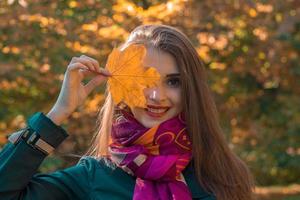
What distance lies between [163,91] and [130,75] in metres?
0.12

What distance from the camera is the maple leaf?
8.18 feet

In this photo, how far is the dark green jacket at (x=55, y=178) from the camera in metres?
2.36

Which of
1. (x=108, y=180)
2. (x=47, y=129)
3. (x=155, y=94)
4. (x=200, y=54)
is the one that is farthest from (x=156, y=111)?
(x=200, y=54)

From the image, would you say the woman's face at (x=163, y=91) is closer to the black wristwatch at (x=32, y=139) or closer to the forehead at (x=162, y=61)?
the forehead at (x=162, y=61)

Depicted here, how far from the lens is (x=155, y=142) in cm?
256

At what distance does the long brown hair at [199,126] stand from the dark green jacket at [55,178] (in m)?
0.07

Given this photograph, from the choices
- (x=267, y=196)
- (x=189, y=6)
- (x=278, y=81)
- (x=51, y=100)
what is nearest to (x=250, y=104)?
(x=278, y=81)

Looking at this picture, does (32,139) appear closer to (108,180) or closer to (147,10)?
(108,180)

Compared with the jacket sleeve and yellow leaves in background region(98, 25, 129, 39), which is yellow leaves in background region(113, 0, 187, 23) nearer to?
yellow leaves in background region(98, 25, 129, 39)

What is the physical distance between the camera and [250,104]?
828 cm

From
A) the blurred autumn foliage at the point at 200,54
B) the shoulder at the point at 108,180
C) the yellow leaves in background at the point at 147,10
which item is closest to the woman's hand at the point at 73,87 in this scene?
the shoulder at the point at 108,180

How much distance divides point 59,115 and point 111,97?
269mm

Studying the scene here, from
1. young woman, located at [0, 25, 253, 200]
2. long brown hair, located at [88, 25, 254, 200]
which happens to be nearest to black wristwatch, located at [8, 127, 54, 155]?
young woman, located at [0, 25, 253, 200]

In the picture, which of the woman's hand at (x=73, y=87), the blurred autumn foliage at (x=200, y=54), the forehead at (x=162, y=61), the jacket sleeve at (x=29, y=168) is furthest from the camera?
the blurred autumn foliage at (x=200, y=54)
